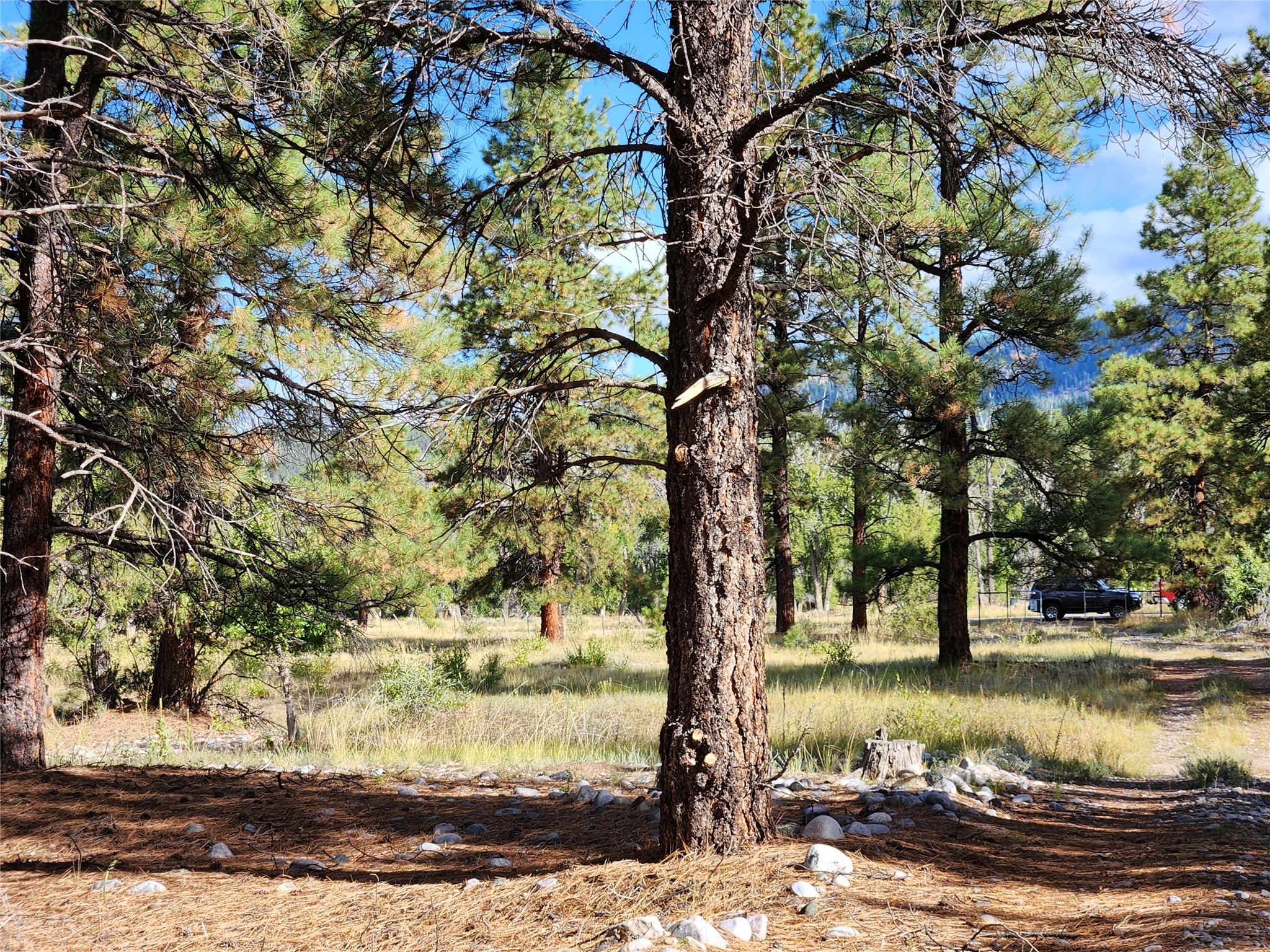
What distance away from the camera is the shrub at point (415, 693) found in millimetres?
9445

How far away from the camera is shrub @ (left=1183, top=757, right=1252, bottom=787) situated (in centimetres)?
652

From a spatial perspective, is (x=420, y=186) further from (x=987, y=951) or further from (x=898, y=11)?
(x=987, y=951)

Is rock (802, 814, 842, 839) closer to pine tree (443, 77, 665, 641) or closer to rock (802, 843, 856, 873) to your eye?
rock (802, 843, 856, 873)

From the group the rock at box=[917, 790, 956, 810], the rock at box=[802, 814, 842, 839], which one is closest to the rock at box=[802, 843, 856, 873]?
the rock at box=[802, 814, 842, 839]

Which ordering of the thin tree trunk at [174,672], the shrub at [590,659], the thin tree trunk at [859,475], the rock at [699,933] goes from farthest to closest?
the shrub at [590,659] < the thin tree trunk at [859,475] < the thin tree trunk at [174,672] < the rock at [699,933]

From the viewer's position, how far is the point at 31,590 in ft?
19.0

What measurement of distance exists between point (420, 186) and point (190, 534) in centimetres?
279

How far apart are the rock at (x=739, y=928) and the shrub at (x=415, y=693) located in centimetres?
679

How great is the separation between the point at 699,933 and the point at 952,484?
10170mm

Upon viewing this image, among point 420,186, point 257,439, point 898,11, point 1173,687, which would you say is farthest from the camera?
point 1173,687

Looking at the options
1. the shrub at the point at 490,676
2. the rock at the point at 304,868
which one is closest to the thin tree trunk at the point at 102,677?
the shrub at the point at 490,676

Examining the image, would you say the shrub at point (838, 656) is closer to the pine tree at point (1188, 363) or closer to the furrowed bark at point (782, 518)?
the furrowed bark at point (782, 518)

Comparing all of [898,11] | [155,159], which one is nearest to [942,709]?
[898,11]

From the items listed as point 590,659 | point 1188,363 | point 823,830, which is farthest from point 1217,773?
point 1188,363
